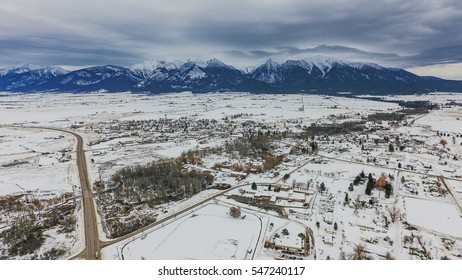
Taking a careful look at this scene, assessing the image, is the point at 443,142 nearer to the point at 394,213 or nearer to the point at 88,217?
the point at 394,213

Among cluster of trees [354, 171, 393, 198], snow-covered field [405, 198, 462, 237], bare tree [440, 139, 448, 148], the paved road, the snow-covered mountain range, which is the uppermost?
the snow-covered mountain range

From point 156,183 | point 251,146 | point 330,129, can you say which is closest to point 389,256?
point 156,183

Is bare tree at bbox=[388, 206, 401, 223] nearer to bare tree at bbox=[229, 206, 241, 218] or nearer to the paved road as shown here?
bare tree at bbox=[229, 206, 241, 218]

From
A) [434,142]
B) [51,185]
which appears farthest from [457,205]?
[51,185]

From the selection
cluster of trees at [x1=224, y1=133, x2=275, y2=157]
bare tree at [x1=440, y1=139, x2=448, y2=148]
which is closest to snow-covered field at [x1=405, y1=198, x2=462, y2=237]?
cluster of trees at [x1=224, y1=133, x2=275, y2=157]

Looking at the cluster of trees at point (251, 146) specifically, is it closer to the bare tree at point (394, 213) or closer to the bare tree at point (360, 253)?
the bare tree at point (394, 213)

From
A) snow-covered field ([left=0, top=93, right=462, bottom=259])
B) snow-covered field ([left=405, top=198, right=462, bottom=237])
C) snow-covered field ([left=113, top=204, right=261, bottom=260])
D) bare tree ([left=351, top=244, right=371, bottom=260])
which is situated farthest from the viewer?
snow-covered field ([left=405, top=198, right=462, bottom=237])

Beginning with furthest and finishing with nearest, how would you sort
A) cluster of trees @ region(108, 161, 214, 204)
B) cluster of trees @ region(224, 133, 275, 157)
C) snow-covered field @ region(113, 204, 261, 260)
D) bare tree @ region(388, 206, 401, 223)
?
cluster of trees @ region(224, 133, 275, 157) → cluster of trees @ region(108, 161, 214, 204) → bare tree @ region(388, 206, 401, 223) → snow-covered field @ region(113, 204, 261, 260)

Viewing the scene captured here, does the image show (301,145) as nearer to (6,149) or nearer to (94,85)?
(6,149)

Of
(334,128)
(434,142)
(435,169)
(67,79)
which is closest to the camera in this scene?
(435,169)
